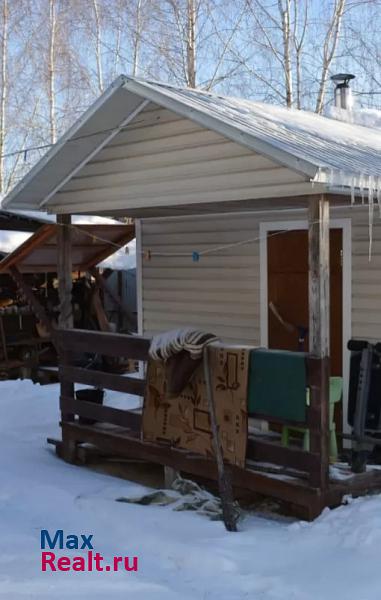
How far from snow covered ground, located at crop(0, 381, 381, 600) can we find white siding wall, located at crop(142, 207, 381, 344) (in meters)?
2.06

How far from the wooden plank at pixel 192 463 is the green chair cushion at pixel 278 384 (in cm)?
52

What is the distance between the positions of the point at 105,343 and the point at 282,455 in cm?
207

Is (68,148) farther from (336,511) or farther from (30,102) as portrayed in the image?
(30,102)

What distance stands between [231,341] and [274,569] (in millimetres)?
3580

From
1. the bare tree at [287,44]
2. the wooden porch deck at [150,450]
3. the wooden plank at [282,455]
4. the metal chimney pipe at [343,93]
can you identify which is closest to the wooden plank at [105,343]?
the wooden porch deck at [150,450]

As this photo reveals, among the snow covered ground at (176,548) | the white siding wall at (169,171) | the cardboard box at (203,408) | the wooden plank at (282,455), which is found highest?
the white siding wall at (169,171)

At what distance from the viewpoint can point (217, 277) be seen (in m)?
8.00

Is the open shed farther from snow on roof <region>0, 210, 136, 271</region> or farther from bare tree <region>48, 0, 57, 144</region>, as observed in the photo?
bare tree <region>48, 0, 57, 144</region>

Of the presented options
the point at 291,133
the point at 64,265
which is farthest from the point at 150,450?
the point at 291,133

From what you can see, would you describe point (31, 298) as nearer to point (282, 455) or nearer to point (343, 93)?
point (343, 93)

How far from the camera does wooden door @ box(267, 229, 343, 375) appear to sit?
7230mm

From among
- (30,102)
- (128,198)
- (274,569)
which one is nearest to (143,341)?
(128,198)

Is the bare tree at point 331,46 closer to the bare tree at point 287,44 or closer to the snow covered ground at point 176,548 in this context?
the bare tree at point 287,44

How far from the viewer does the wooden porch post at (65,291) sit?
24.2 ft
